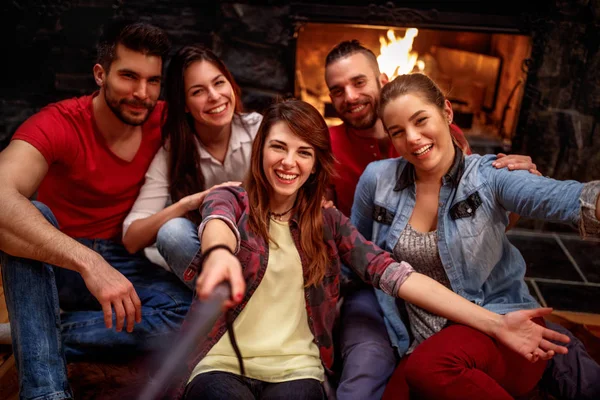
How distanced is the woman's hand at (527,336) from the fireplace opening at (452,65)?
1.46m

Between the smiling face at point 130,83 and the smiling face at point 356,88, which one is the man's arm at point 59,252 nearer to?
the smiling face at point 130,83

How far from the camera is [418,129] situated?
1.35 m

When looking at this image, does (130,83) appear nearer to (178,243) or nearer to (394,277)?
(178,243)

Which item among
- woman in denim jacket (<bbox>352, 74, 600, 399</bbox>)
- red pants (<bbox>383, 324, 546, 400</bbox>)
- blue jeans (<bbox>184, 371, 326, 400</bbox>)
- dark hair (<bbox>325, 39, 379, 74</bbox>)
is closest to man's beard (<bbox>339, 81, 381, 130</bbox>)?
dark hair (<bbox>325, 39, 379, 74</bbox>)

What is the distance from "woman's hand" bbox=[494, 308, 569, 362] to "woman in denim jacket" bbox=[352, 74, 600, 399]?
0.04 meters

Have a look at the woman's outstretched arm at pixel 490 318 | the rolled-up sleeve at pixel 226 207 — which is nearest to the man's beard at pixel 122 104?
the rolled-up sleeve at pixel 226 207

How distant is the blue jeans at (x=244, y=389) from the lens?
117 cm

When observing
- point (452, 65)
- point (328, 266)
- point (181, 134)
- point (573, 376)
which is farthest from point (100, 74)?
point (452, 65)

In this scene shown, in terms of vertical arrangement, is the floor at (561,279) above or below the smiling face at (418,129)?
below

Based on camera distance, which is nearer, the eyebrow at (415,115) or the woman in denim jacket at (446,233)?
the woman in denim jacket at (446,233)

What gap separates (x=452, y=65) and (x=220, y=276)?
2349 mm

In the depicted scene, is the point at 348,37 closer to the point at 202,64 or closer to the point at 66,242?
the point at 202,64

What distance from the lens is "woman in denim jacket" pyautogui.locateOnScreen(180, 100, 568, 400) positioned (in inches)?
49.1

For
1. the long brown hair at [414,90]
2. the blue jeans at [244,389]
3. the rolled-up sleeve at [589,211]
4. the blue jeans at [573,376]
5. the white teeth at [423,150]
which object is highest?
the long brown hair at [414,90]
